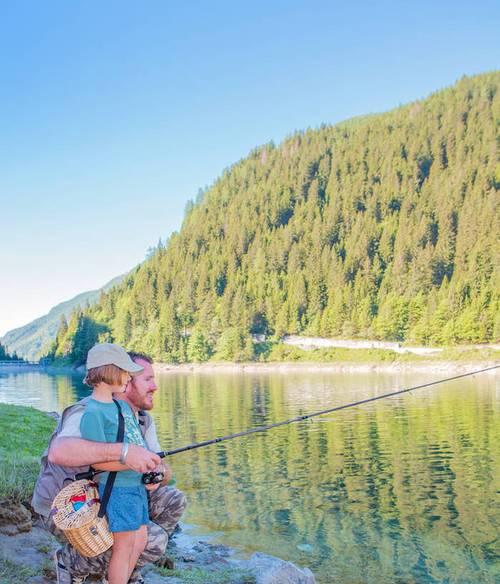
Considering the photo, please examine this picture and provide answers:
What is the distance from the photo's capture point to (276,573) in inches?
326

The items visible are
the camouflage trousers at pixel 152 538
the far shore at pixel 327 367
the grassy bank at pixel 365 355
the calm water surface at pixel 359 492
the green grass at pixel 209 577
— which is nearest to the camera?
the camouflage trousers at pixel 152 538

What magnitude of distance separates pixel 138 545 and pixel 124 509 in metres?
0.40

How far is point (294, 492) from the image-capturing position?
16422 millimetres

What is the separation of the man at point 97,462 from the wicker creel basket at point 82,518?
19cm

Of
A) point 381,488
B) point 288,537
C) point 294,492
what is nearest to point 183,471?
point 294,492

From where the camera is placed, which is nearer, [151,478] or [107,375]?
[107,375]

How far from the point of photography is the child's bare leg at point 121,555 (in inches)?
186

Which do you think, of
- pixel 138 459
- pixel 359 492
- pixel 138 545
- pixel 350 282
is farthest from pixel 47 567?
pixel 350 282

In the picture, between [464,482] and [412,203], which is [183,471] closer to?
[464,482]

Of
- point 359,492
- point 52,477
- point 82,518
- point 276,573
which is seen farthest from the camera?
point 359,492

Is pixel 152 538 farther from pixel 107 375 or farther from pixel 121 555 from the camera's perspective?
pixel 107 375

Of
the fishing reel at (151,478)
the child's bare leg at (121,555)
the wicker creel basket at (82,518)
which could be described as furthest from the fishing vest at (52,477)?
the child's bare leg at (121,555)

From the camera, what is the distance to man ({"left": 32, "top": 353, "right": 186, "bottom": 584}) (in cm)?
447

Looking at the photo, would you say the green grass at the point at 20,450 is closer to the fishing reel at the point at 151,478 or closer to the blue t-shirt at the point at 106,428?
the fishing reel at the point at 151,478
